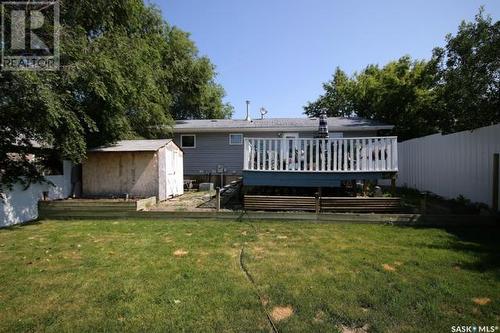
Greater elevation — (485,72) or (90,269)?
(485,72)

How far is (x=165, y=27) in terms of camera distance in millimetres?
19812

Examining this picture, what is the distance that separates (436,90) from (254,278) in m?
16.8

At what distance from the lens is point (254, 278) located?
170 inches

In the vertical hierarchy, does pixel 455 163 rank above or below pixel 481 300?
above

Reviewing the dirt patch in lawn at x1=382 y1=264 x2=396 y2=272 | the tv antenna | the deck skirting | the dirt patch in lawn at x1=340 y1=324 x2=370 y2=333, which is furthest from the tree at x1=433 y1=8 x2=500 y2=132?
the tv antenna

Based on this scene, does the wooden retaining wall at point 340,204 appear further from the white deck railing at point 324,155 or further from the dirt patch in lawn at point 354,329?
the dirt patch in lawn at point 354,329

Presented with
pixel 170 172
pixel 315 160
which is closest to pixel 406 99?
pixel 315 160

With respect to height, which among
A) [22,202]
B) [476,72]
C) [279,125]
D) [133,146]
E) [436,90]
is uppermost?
[436,90]

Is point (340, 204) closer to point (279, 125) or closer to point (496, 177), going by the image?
point (496, 177)

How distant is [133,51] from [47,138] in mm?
3756

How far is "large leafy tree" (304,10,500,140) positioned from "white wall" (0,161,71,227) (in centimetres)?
1232

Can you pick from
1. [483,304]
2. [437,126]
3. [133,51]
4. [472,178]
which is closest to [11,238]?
[133,51]

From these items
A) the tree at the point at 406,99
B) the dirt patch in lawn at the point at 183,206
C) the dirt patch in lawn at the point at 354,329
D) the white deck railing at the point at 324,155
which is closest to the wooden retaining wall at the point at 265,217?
the dirt patch in lawn at the point at 183,206

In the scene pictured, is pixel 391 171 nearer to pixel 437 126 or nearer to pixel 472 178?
pixel 472 178
